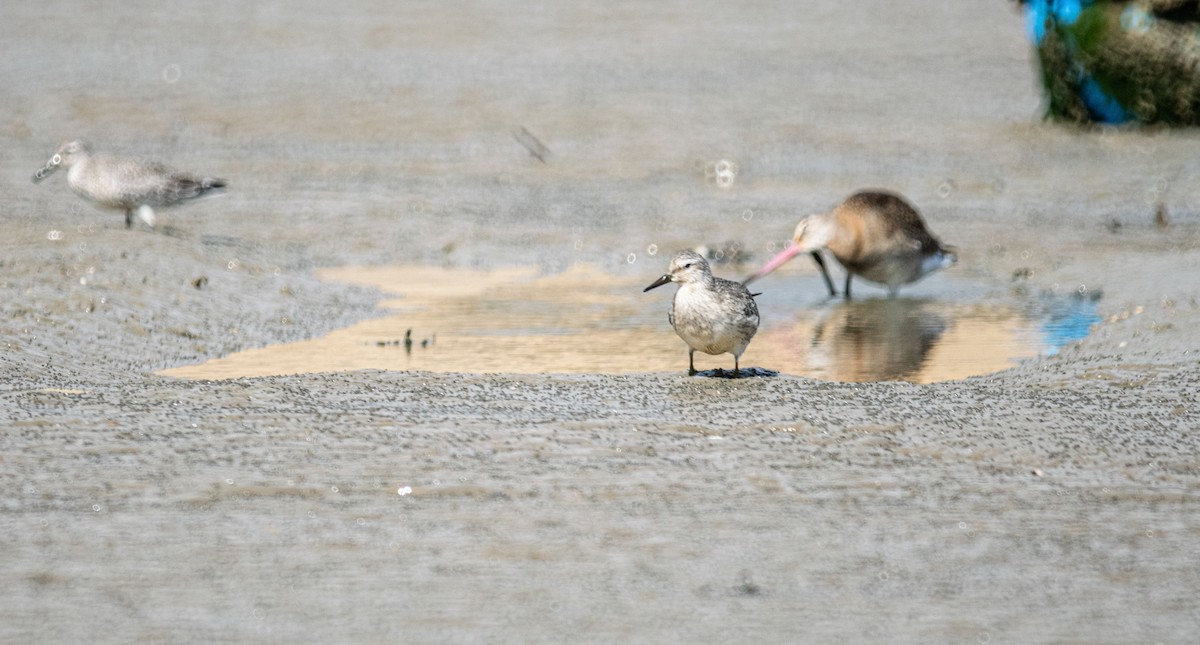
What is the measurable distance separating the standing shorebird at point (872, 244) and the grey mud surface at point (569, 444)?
18.3 inches

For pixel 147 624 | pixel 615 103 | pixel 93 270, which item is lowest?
pixel 147 624

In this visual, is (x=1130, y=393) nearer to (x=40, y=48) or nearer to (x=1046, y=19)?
(x=1046, y=19)

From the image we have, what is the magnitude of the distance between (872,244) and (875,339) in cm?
129

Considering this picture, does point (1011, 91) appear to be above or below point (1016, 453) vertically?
above

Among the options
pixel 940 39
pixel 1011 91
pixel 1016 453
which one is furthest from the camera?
pixel 940 39

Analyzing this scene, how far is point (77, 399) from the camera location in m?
5.73

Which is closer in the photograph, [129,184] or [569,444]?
[569,444]

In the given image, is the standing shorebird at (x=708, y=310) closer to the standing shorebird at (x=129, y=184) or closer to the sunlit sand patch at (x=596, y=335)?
the sunlit sand patch at (x=596, y=335)

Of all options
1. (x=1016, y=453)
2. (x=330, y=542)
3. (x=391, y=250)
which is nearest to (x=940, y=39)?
(x=391, y=250)

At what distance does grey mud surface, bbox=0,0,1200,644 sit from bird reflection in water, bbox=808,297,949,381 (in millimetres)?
581

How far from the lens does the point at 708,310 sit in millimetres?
6340

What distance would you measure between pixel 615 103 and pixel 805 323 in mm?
8252

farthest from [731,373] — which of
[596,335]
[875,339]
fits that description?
[875,339]

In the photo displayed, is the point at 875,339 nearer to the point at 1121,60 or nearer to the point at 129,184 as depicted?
the point at 129,184
